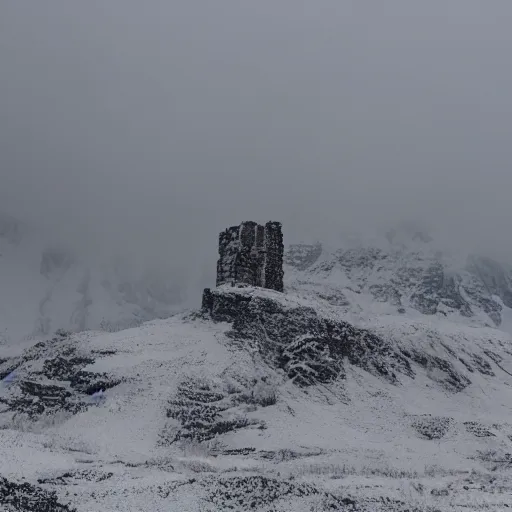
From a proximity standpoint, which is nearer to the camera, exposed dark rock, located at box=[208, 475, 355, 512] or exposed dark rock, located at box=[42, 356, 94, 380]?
exposed dark rock, located at box=[208, 475, 355, 512]

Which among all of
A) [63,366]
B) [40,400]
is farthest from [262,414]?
[63,366]

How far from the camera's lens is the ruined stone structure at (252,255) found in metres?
71.8

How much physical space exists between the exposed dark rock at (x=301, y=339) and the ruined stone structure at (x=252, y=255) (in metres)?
7.52

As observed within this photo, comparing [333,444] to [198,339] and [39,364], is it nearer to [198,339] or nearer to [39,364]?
[198,339]

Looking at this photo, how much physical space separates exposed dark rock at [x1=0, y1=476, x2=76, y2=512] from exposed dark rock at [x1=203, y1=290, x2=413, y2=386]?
31920 millimetres

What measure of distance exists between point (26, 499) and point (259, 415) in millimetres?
24196

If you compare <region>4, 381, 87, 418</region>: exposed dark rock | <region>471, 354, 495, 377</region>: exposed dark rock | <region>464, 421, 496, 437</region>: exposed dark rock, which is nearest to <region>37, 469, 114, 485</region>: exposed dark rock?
<region>4, 381, 87, 418</region>: exposed dark rock

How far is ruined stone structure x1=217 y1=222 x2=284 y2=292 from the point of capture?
71.8 metres

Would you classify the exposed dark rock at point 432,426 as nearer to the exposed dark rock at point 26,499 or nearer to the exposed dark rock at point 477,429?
the exposed dark rock at point 477,429

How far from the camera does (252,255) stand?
239 ft

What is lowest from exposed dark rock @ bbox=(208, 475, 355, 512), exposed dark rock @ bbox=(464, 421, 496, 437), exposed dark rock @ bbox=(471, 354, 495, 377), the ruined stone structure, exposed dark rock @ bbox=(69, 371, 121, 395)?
exposed dark rock @ bbox=(464, 421, 496, 437)

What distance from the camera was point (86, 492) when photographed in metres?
25.4

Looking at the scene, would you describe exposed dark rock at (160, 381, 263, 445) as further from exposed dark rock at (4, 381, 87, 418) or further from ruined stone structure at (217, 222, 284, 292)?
ruined stone structure at (217, 222, 284, 292)

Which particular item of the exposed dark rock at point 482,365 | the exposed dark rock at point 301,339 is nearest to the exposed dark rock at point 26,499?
the exposed dark rock at point 301,339
